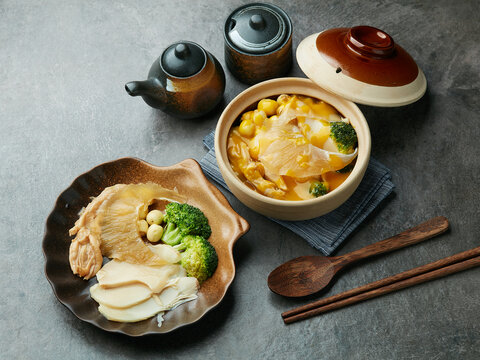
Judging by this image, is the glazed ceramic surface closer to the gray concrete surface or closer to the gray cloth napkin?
the gray cloth napkin

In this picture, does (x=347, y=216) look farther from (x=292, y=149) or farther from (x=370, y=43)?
(x=370, y=43)

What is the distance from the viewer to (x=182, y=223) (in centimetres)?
247

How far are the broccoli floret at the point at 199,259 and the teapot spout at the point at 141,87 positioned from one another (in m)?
0.76

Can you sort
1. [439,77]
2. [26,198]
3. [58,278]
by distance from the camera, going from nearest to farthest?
[58,278] < [26,198] < [439,77]

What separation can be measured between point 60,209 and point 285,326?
45.5 inches

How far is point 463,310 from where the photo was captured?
2430 mm

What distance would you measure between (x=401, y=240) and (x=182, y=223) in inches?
39.6

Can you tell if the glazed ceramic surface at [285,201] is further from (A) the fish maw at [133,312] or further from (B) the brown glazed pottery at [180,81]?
(A) the fish maw at [133,312]

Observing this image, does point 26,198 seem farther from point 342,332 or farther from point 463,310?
Result: point 463,310

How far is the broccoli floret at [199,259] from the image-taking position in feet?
7.82

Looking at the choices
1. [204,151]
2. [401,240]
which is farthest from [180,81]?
[401,240]

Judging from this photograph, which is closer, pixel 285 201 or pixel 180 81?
pixel 285 201

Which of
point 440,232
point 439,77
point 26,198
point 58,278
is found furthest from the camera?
point 439,77

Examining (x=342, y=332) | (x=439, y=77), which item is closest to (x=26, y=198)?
(x=342, y=332)
